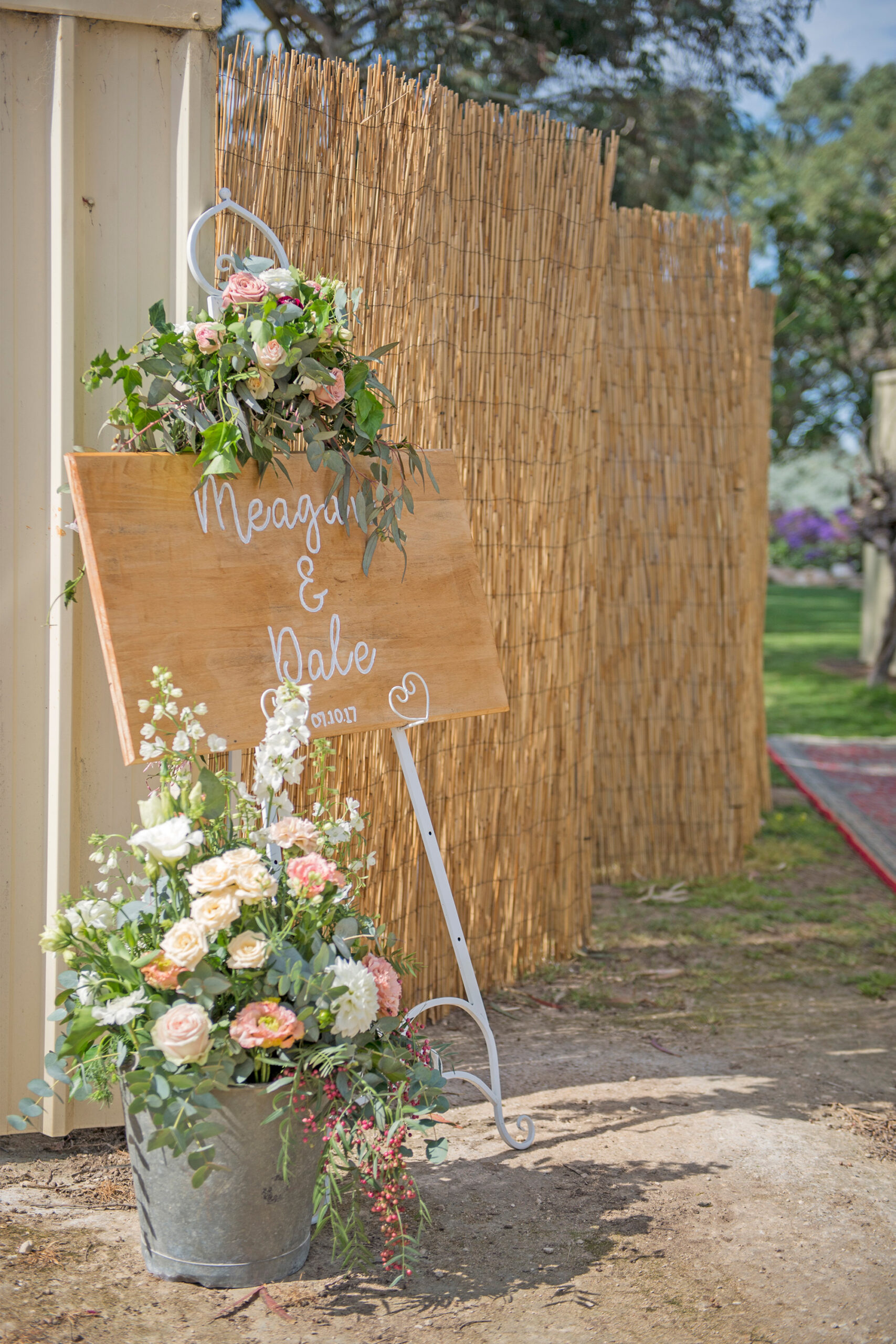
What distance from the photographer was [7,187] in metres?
2.06

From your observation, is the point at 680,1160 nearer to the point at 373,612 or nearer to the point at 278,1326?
the point at 278,1326

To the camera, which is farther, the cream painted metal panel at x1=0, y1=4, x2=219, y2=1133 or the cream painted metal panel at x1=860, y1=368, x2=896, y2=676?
the cream painted metal panel at x1=860, y1=368, x2=896, y2=676

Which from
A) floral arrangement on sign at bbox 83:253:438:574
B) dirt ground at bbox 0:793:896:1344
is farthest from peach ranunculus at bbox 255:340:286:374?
dirt ground at bbox 0:793:896:1344

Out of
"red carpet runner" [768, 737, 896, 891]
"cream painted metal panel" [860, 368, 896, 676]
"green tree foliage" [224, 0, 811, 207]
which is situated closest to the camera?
"red carpet runner" [768, 737, 896, 891]

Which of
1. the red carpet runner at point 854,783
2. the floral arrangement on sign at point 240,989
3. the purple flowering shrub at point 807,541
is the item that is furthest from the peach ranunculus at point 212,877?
the purple flowering shrub at point 807,541

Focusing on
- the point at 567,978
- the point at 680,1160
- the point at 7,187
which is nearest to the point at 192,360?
the point at 7,187

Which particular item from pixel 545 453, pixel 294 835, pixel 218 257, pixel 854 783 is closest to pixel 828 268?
pixel 854 783

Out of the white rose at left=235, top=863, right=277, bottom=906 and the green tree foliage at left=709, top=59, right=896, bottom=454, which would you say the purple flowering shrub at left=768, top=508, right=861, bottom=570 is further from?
the white rose at left=235, top=863, right=277, bottom=906

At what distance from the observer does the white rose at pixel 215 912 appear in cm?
164

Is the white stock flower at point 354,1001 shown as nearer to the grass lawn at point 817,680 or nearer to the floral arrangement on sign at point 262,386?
the floral arrangement on sign at point 262,386

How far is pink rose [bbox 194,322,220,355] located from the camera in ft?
6.03

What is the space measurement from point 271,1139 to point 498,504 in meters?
1.75

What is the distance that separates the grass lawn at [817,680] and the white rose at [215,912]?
624cm

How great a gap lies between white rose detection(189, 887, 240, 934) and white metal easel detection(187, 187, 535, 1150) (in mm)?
347
